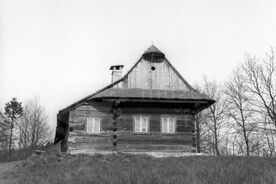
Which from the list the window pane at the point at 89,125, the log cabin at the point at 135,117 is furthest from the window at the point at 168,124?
the window pane at the point at 89,125

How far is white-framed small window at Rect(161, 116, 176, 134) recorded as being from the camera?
20834 millimetres

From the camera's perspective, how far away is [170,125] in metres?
21.0

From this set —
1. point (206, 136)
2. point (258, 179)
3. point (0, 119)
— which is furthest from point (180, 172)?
point (0, 119)

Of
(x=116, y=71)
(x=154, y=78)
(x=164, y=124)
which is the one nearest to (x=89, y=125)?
(x=164, y=124)

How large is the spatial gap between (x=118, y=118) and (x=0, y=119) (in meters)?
28.3

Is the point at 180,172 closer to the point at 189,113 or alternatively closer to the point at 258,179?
the point at 258,179

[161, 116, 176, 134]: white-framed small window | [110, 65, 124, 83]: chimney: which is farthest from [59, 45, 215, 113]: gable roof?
[110, 65, 124, 83]: chimney

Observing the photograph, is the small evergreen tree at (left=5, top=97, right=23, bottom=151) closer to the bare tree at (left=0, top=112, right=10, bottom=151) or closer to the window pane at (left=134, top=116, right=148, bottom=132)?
the bare tree at (left=0, top=112, right=10, bottom=151)

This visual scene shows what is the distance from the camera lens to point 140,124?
67.9ft

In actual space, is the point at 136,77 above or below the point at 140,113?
above

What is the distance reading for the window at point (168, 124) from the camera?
2084 cm

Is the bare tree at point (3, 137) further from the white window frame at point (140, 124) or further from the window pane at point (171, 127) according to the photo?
the window pane at point (171, 127)

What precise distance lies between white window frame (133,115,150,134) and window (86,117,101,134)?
216cm

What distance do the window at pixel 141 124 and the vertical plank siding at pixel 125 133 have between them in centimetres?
22
